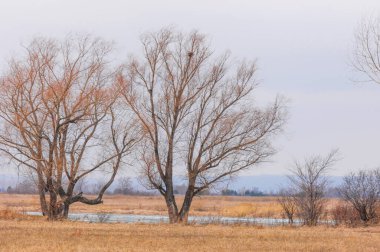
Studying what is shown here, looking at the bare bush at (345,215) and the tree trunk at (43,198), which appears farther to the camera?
the bare bush at (345,215)

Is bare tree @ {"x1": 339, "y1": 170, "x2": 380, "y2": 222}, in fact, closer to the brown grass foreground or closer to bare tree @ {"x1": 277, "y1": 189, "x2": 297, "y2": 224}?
bare tree @ {"x1": 277, "y1": 189, "x2": 297, "y2": 224}

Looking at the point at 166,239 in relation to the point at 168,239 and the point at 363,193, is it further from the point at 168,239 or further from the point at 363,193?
the point at 363,193

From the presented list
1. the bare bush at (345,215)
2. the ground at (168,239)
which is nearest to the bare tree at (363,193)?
the bare bush at (345,215)

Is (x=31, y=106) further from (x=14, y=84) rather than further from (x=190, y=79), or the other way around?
(x=190, y=79)

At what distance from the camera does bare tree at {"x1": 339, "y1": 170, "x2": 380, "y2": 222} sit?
4116 cm

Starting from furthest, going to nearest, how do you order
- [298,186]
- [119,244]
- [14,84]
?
[298,186]
[14,84]
[119,244]

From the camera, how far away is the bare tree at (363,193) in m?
41.2

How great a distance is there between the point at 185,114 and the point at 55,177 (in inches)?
318

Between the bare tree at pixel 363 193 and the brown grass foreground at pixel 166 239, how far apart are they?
12.8m

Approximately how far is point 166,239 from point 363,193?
70.8ft

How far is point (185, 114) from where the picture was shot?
40000mm

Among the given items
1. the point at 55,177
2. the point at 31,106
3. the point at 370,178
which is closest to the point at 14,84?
the point at 31,106

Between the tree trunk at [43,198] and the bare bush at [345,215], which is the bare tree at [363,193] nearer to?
the bare bush at [345,215]

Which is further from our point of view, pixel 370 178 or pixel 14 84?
Result: pixel 370 178
